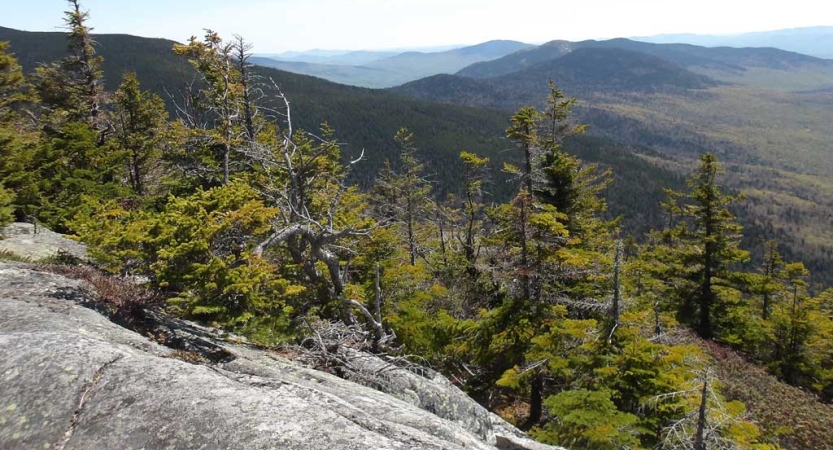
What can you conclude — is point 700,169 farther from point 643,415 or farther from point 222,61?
point 222,61

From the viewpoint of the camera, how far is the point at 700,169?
27.1 m

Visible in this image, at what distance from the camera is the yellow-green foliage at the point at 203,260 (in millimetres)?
8242

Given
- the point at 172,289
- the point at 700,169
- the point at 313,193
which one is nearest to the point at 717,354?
the point at 700,169

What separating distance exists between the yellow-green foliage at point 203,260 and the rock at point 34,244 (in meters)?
1.93

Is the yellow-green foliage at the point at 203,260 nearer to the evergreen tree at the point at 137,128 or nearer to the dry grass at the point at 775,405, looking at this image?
the dry grass at the point at 775,405

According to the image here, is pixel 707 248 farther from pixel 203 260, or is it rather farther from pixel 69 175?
pixel 69 175

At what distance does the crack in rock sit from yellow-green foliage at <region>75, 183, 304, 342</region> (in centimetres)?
253

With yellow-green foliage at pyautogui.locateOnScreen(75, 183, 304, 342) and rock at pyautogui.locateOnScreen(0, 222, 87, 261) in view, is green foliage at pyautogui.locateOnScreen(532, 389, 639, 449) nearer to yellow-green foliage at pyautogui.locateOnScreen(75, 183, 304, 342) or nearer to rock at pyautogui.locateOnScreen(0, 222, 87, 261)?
yellow-green foliage at pyautogui.locateOnScreen(75, 183, 304, 342)

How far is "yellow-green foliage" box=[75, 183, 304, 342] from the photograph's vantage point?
8.24 m

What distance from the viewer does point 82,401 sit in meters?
4.78

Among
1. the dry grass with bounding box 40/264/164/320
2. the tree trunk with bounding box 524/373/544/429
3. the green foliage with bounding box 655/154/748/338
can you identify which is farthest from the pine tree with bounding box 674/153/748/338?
the dry grass with bounding box 40/264/164/320

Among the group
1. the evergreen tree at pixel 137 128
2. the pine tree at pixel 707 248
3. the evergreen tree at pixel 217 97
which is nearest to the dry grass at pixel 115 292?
the evergreen tree at pixel 217 97

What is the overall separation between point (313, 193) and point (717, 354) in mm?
25144

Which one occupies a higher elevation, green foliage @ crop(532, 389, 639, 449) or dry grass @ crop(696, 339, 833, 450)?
green foliage @ crop(532, 389, 639, 449)
